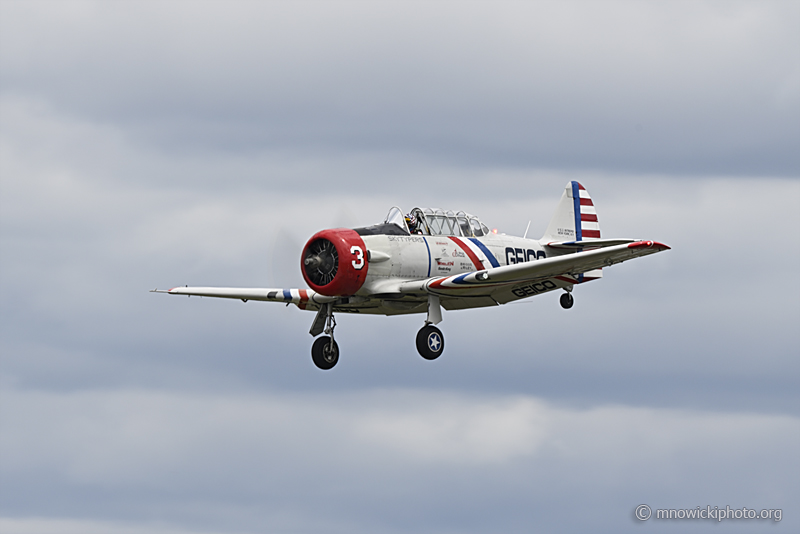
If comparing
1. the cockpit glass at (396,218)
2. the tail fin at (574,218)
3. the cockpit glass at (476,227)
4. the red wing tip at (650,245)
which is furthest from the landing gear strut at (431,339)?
the tail fin at (574,218)

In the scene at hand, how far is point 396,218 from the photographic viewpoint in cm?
3053

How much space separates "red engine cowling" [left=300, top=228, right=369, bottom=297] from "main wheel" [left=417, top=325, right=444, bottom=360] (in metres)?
1.98

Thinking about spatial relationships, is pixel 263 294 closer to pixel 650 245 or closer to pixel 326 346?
pixel 326 346

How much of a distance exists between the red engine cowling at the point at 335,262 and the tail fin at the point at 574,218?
7909 mm

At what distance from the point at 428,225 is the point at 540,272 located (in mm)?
3592

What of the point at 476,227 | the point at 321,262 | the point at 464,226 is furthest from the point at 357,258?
the point at 476,227

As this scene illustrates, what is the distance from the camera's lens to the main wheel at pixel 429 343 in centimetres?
2894

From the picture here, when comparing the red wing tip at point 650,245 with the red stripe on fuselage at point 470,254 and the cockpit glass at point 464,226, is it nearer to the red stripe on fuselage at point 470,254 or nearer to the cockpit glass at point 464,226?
the red stripe on fuselage at point 470,254

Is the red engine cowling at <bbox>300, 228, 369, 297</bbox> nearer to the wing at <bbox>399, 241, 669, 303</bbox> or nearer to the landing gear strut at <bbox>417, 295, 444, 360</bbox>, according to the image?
the wing at <bbox>399, 241, 669, 303</bbox>

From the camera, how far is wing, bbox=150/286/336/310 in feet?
103

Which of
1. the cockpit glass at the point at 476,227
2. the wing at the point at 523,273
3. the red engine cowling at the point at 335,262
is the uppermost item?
the cockpit glass at the point at 476,227

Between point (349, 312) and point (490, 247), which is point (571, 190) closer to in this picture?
point (490, 247)

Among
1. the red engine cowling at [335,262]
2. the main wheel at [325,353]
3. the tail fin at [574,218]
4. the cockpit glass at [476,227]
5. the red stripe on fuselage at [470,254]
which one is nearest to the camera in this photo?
the red engine cowling at [335,262]

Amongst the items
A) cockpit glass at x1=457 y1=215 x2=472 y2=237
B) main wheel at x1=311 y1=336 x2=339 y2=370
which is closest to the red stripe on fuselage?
cockpit glass at x1=457 y1=215 x2=472 y2=237
